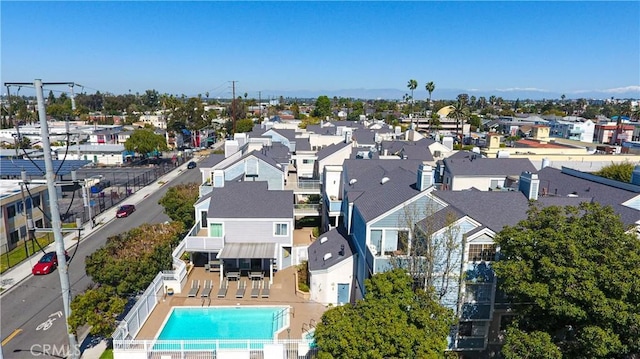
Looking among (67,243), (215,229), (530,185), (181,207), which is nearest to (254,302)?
(215,229)

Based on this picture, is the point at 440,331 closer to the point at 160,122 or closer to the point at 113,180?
the point at 113,180

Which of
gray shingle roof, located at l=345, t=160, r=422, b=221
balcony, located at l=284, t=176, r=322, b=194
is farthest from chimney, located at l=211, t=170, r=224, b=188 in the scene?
A: gray shingle roof, located at l=345, t=160, r=422, b=221

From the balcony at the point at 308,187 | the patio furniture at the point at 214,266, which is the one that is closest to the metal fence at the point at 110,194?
the patio furniture at the point at 214,266

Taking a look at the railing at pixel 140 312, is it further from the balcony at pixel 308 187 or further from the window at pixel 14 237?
the window at pixel 14 237

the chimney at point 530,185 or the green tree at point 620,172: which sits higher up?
the chimney at point 530,185

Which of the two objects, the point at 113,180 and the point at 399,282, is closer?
the point at 399,282

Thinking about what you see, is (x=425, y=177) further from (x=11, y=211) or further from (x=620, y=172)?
(x=11, y=211)

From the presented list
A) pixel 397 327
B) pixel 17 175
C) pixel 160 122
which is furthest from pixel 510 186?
pixel 160 122
